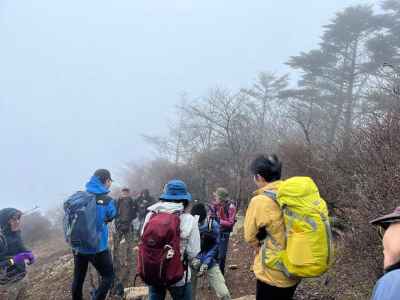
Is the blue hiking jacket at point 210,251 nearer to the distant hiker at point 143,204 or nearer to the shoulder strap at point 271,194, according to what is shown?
the shoulder strap at point 271,194

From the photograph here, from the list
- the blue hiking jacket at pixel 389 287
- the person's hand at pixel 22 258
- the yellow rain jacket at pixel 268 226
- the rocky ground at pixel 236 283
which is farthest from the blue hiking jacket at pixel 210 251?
the blue hiking jacket at pixel 389 287

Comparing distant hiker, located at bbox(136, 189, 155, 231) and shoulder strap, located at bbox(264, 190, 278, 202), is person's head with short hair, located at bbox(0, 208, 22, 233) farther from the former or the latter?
distant hiker, located at bbox(136, 189, 155, 231)

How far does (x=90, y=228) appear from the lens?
13.0 feet

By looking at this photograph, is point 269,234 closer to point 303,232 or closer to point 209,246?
point 303,232

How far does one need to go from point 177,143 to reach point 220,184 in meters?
14.1

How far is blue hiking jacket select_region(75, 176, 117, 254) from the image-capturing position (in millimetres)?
4128

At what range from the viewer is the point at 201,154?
59.6 ft

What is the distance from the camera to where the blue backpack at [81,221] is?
3926mm

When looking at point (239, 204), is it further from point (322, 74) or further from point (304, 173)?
point (322, 74)

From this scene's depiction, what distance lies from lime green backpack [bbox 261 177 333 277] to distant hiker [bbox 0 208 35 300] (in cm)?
331

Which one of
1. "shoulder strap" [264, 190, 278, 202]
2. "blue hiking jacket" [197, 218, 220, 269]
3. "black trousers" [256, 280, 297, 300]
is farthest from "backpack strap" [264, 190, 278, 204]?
"blue hiking jacket" [197, 218, 220, 269]

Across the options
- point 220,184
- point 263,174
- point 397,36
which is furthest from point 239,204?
point 397,36

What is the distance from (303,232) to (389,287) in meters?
1.36

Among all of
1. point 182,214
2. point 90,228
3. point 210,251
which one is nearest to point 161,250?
point 182,214
